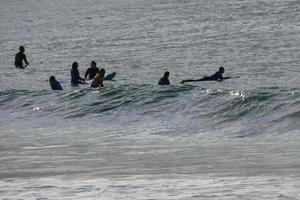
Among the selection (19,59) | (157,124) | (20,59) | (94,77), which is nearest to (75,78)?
(94,77)

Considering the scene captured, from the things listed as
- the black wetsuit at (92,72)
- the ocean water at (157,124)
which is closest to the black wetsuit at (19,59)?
the ocean water at (157,124)

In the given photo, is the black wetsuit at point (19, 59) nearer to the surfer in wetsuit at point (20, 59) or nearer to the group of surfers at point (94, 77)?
the surfer in wetsuit at point (20, 59)

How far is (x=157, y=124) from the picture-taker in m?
25.9

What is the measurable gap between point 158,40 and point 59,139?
49.0 metres

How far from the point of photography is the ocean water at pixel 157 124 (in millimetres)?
15203

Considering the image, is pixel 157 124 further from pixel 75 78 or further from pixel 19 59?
pixel 19 59

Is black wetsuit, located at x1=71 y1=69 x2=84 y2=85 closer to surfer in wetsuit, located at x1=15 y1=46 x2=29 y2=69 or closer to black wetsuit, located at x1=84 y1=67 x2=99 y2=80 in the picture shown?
black wetsuit, located at x1=84 y1=67 x2=99 y2=80

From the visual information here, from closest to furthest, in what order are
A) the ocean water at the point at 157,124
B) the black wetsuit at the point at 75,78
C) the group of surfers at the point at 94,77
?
1. the ocean water at the point at 157,124
2. the group of surfers at the point at 94,77
3. the black wetsuit at the point at 75,78

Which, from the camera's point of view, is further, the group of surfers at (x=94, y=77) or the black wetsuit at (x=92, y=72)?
the black wetsuit at (x=92, y=72)

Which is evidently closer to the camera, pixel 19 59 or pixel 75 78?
pixel 75 78

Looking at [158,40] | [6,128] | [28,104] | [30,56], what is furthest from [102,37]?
[6,128]

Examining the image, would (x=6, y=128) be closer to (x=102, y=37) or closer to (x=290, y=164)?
(x=290, y=164)

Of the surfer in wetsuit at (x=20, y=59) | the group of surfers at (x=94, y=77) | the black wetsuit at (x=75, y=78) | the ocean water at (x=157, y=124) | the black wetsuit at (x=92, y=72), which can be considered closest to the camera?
the ocean water at (x=157, y=124)

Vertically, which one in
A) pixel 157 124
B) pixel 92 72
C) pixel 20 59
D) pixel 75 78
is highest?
pixel 20 59
